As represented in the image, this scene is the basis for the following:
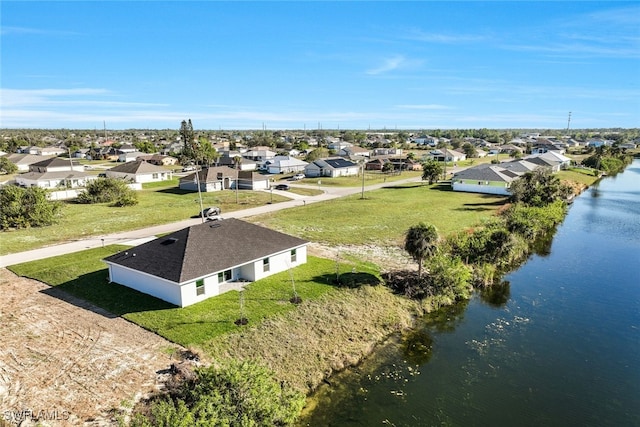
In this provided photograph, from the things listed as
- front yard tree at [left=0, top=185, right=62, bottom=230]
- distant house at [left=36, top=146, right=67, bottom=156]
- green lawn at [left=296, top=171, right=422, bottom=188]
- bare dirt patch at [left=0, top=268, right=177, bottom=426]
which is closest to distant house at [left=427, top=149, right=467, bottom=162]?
green lawn at [left=296, top=171, right=422, bottom=188]

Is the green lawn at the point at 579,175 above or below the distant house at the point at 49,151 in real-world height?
below

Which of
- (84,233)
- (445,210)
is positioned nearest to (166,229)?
(84,233)

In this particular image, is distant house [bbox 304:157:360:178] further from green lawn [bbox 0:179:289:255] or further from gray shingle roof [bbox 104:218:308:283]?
gray shingle roof [bbox 104:218:308:283]

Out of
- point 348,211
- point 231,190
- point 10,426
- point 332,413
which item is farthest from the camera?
point 231,190

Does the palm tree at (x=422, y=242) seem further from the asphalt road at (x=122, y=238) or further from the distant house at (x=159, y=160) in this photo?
the distant house at (x=159, y=160)

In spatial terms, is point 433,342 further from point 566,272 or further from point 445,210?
point 445,210

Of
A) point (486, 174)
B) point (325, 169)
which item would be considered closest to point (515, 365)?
point (486, 174)

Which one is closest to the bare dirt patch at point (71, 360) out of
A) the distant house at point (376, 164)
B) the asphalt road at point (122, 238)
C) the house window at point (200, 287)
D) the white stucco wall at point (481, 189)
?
the house window at point (200, 287)
